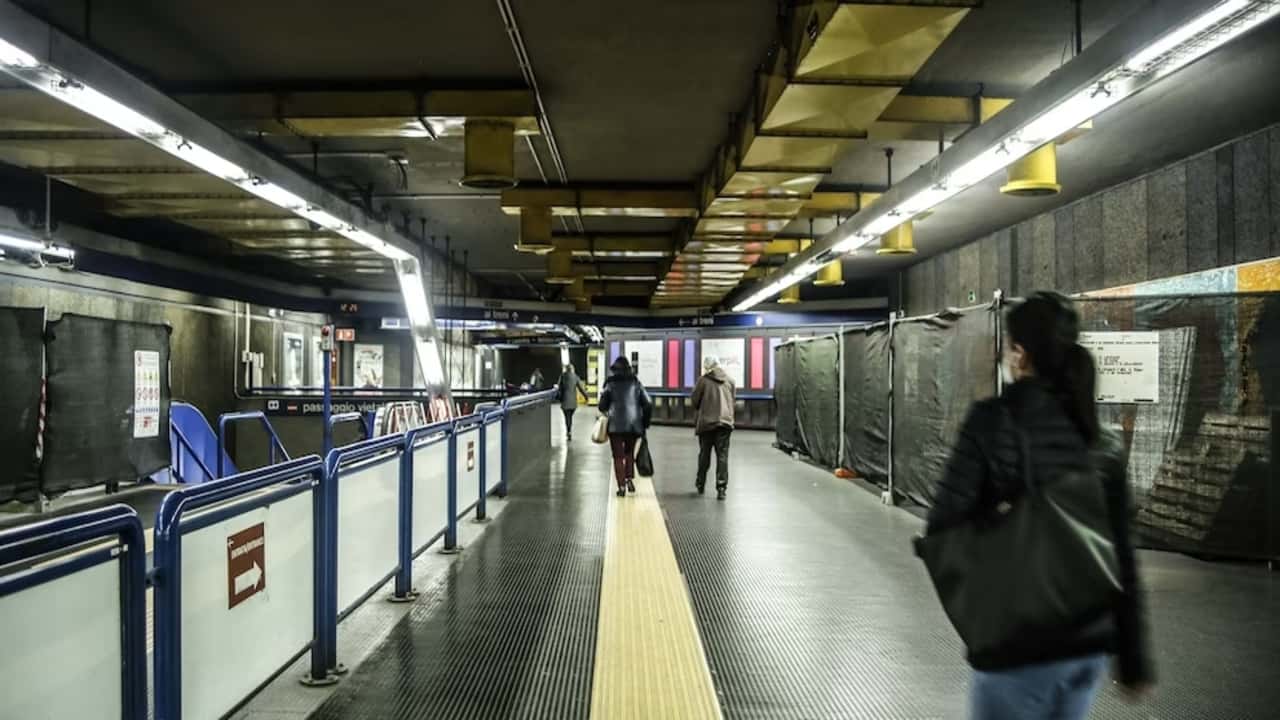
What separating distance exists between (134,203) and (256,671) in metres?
8.73

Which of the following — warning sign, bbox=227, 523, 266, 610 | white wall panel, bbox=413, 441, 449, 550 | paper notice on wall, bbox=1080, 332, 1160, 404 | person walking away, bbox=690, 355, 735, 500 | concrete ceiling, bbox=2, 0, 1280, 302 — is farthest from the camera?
person walking away, bbox=690, 355, 735, 500

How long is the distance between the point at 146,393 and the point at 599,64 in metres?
7.80

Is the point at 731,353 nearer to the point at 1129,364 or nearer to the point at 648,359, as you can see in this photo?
the point at 648,359

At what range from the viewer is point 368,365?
76.2 feet

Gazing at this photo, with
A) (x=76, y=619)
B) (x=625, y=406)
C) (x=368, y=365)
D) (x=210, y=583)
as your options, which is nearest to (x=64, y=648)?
(x=76, y=619)

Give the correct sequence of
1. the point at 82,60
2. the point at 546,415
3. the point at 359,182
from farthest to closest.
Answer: the point at 546,415 → the point at 359,182 → the point at 82,60

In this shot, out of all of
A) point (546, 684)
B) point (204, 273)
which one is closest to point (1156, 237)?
point (546, 684)

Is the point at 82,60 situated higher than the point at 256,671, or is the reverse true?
the point at 82,60

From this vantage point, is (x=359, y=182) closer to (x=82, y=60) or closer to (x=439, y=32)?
(x=439, y=32)

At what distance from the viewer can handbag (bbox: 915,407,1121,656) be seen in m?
1.78

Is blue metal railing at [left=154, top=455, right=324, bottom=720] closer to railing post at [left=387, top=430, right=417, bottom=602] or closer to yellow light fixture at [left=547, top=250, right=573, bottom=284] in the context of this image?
railing post at [left=387, top=430, right=417, bottom=602]

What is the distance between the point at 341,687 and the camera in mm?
3758

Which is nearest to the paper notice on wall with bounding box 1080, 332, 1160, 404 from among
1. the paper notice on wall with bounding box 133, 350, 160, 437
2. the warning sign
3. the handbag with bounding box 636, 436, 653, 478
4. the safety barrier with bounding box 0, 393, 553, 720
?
the handbag with bounding box 636, 436, 653, 478

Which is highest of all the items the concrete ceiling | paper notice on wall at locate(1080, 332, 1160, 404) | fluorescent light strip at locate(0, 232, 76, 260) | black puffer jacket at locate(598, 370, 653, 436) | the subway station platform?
the concrete ceiling
